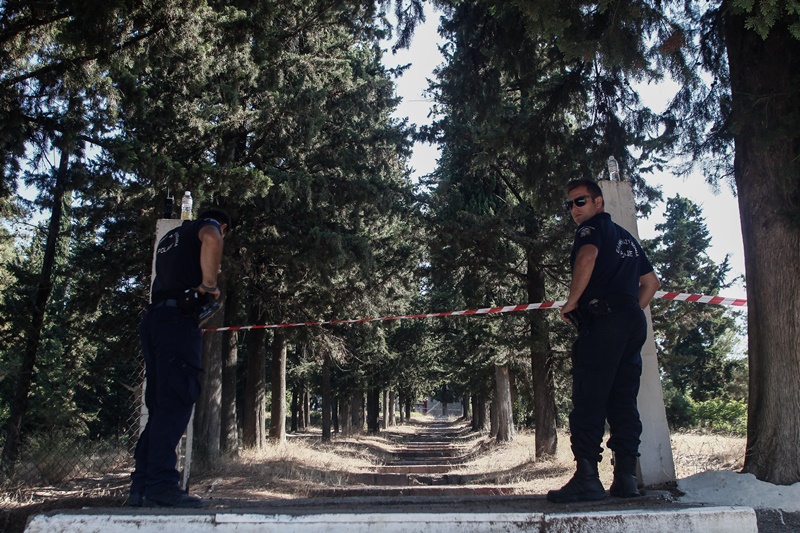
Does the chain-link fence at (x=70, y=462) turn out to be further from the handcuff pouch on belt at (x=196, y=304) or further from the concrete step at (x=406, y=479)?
the concrete step at (x=406, y=479)

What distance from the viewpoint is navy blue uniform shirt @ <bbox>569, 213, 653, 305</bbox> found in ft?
13.8

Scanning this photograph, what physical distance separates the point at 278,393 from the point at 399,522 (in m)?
19.3

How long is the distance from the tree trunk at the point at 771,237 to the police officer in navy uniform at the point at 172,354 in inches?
191

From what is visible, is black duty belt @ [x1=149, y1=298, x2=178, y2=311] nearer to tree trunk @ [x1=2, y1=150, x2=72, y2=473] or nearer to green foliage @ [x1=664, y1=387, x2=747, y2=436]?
tree trunk @ [x1=2, y1=150, x2=72, y2=473]

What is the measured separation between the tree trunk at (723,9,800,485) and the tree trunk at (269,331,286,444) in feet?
55.4

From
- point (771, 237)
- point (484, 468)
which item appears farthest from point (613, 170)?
point (484, 468)

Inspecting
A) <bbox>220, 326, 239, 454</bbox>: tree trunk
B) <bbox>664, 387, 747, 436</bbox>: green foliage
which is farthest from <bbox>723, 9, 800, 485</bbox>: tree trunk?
<bbox>664, 387, 747, 436</bbox>: green foliage

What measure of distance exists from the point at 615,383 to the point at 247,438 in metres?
16.6

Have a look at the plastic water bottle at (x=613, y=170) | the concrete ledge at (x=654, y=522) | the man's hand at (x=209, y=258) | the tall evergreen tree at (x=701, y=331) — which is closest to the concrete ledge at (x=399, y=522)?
the concrete ledge at (x=654, y=522)

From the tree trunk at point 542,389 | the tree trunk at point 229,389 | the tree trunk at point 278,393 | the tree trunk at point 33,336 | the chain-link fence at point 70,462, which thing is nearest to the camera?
the chain-link fence at point 70,462

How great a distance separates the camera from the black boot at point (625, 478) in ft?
13.6

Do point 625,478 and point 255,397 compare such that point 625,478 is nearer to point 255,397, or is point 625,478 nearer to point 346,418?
point 255,397

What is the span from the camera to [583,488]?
3844mm

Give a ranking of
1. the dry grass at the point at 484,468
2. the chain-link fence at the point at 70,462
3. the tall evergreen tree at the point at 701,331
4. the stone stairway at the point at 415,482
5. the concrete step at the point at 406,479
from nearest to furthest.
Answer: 1. the dry grass at the point at 484,468
2. the chain-link fence at the point at 70,462
3. the stone stairway at the point at 415,482
4. the concrete step at the point at 406,479
5. the tall evergreen tree at the point at 701,331
